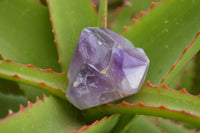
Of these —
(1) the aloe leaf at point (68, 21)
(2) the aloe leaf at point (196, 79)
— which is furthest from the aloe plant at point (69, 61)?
(2) the aloe leaf at point (196, 79)

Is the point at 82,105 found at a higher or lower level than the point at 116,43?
lower

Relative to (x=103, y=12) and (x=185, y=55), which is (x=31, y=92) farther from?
(x=185, y=55)

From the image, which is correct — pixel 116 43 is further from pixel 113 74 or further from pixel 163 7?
pixel 163 7

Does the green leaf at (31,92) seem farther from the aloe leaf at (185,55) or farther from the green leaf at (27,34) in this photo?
the aloe leaf at (185,55)

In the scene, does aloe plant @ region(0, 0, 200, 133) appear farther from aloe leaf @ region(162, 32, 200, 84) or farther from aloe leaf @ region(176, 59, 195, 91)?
aloe leaf @ region(176, 59, 195, 91)

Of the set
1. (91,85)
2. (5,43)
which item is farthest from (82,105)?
(5,43)

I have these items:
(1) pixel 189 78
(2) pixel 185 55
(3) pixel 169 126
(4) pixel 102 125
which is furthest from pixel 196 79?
(4) pixel 102 125
